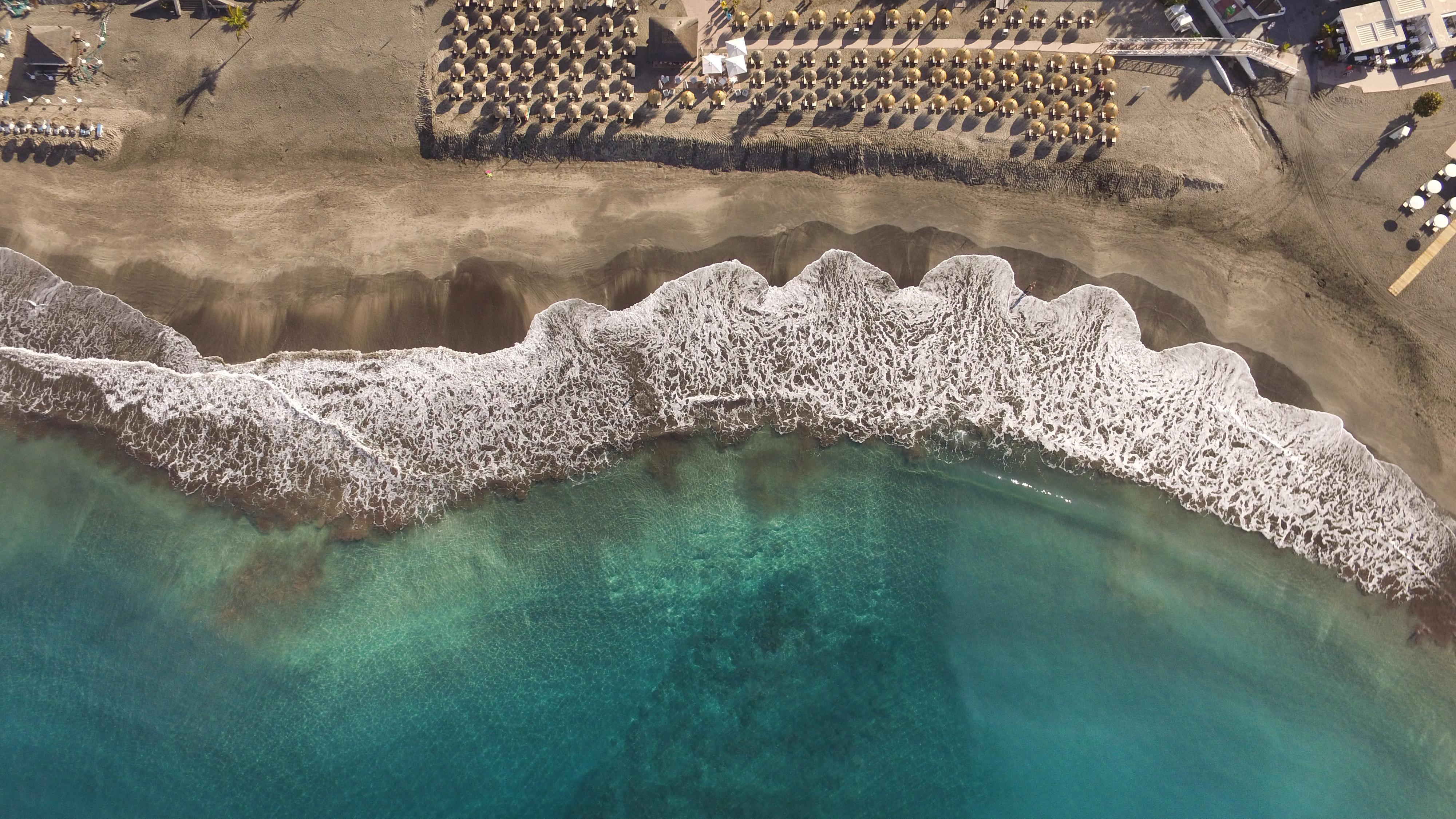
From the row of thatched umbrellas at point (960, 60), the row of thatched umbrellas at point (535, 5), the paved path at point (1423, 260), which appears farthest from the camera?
the row of thatched umbrellas at point (535, 5)

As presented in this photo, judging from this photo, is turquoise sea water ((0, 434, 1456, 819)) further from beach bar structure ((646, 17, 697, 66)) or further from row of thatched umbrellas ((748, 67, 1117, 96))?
beach bar structure ((646, 17, 697, 66))

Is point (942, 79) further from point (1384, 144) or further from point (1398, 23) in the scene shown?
point (1384, 144)

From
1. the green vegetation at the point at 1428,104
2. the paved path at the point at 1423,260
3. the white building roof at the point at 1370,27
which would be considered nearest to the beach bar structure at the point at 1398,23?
the white building roof at the point at 1370,27

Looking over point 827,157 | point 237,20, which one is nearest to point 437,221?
point 237,20

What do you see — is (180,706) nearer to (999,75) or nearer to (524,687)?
(524,687)

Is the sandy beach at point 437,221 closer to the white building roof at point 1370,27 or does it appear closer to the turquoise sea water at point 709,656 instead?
the white building roof at point 1370,27
